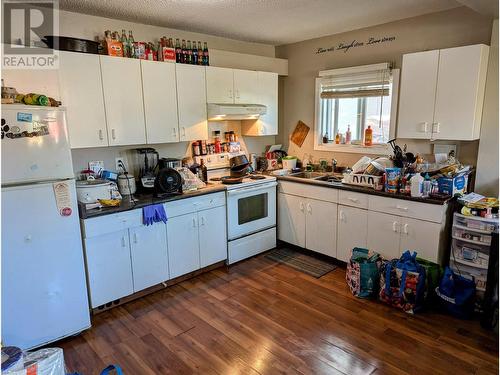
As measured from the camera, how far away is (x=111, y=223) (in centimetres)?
282

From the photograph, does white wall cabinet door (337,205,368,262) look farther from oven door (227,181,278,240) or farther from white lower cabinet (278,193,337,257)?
oven door (227,181,278,240)

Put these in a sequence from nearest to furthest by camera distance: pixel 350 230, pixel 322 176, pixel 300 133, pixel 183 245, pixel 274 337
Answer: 1. pixel 274 337
2. pixel 183 245
3. pixel 350 230
4. pixel 322 176
5. pixel 300 133

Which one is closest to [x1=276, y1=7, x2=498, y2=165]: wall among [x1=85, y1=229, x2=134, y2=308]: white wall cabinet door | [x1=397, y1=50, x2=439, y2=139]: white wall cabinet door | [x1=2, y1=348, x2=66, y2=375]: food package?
[x1=397, y1=50, x2=439, y2=139]: white wall cabinet door

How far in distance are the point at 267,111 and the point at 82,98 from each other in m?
2.08

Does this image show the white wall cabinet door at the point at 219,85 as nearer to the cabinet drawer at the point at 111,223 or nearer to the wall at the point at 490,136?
the cabinet drawer at the point at 111,223

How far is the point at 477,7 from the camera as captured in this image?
8.46 ft

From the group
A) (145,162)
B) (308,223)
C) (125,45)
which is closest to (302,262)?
(308,223)

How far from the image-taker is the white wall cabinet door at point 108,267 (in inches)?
110

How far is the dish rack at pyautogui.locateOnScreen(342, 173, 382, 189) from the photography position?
3262mm

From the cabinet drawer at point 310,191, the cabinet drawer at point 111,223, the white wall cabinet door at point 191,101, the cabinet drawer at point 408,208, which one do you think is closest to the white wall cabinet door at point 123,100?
the white wall cabinet door at point 191,101

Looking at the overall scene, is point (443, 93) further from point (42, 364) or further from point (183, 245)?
point (42, 364)

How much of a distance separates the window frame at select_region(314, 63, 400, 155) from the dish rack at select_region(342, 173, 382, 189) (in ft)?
1.81

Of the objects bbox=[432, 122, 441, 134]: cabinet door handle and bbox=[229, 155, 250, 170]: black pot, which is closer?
bbox=[432, 122, 441, 134]: cabinet door handle

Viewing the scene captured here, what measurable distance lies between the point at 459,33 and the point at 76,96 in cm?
331
